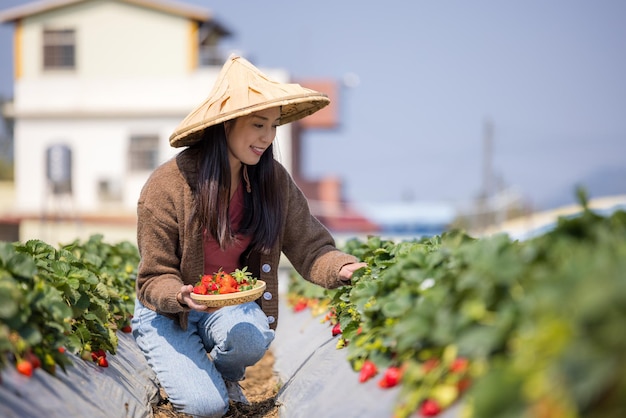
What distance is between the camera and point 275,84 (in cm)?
413

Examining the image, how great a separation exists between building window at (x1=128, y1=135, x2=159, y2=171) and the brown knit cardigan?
19904 mm

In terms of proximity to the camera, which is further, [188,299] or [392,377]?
[188,299]

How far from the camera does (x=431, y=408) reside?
2.37 meters

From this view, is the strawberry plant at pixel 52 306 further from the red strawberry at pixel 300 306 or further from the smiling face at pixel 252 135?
the red strawberry at pixel 300 306

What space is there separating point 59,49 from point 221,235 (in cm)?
2229

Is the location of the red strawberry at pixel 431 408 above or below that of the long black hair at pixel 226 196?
below

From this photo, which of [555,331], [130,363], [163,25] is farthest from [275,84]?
[163,25]

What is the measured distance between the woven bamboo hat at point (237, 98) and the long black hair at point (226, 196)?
0.11 m

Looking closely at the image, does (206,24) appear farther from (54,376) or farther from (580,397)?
(580,397)

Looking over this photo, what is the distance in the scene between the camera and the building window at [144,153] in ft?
78.1

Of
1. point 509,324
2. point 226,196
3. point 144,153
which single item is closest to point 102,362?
point 226,196

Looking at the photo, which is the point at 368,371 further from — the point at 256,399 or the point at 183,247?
the point at 256,399

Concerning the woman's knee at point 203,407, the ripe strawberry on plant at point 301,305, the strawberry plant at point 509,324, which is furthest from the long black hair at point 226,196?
the ripe strawberry on plant at point 301,305

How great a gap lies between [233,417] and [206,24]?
21.6 meters
